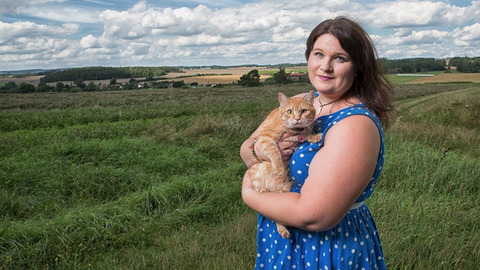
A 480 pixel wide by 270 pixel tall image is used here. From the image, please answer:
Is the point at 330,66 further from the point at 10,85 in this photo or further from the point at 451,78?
the point at 451,78

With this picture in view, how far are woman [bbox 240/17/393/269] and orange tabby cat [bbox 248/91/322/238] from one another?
0.17ft

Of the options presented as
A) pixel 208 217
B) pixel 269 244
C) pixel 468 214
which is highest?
pixel 269 244

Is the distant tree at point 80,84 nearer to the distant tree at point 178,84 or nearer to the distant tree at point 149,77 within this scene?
the distant tree at point 149,77

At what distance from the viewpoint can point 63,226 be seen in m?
4.95

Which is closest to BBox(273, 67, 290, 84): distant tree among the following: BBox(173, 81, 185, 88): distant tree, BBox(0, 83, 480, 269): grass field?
BBox(0, 83, 480, 269): grass field

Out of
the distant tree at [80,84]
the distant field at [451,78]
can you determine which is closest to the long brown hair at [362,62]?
the distant tree at [80,84]

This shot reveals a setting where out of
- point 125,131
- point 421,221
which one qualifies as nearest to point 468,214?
point 421,221

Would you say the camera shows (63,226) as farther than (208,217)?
No

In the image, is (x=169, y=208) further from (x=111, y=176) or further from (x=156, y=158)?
(x=156, y=158)

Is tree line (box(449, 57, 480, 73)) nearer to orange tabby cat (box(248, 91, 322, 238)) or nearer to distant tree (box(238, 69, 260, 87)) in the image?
distant tree (box(238, 69, 260, 87))

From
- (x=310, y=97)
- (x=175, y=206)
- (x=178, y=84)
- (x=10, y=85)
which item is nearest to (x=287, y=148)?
(x=310, y=97)

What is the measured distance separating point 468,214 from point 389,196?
0.95m

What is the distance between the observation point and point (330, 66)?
175 cm

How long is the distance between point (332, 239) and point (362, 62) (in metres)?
0.91
